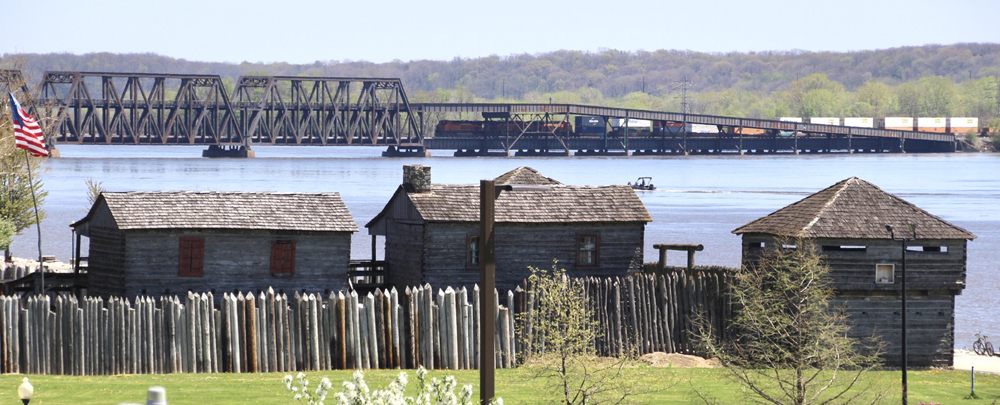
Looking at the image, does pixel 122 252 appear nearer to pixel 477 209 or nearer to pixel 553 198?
pixel 477 209

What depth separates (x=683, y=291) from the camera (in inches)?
1309

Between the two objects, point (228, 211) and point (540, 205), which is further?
point (540, 205)

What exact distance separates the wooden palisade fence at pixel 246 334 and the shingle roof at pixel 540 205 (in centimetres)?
469

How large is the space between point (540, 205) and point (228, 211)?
8.25 m

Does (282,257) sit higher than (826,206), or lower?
lower

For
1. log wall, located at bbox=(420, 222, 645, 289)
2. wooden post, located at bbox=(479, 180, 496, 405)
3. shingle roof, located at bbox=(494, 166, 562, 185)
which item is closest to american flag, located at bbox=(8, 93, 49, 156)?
log wall, located at bbox=(420, 222, 645, 289)

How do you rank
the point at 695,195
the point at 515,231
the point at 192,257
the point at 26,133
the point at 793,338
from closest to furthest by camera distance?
the point at 793,338, the point at 192,257, the point at 515,231, the point at 26,133, the point at 695,195

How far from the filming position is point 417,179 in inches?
1403

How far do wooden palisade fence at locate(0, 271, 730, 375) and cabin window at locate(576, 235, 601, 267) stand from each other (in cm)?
535

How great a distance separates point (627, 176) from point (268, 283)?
153 m

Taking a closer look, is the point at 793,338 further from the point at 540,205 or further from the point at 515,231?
the point at 540,205

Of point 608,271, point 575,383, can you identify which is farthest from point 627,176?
point 575,383

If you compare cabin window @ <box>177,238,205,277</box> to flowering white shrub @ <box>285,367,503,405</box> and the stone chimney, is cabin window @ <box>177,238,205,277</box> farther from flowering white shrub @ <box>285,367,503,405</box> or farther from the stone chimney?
flowering white shrub @ <box>285,367,503,405</box>

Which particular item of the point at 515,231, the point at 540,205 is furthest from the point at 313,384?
the point at 540,205
